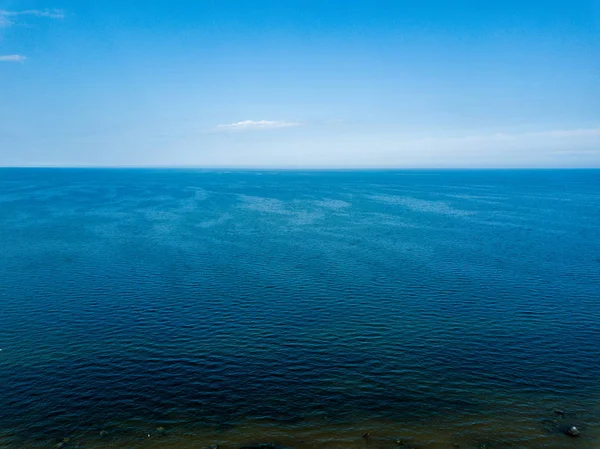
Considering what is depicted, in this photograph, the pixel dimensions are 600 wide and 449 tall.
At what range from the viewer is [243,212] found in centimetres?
16800

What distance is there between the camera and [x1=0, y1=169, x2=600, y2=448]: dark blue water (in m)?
36.9

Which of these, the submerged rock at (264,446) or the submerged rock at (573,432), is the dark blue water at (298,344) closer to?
the submerged rock at (573,432)

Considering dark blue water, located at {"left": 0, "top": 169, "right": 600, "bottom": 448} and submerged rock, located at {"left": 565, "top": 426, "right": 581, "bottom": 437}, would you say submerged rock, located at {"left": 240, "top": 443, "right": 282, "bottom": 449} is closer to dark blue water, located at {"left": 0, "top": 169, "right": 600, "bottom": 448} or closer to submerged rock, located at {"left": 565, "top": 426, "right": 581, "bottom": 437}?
dark blue water, located at {"left": 0, "top": 169, "right": 600, "bottom": 448}

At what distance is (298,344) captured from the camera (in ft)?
168

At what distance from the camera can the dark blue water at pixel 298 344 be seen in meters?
36.9

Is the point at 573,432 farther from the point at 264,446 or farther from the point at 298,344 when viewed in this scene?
the point at 298,344

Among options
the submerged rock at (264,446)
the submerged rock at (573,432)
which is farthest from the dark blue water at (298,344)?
the submerged rock at (264,446)

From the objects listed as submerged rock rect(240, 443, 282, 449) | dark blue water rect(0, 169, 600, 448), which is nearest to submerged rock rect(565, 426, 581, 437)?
dark blue water rect(0, 169, 600, 448)

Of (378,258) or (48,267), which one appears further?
(378,258)

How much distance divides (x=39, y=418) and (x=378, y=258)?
229 ft

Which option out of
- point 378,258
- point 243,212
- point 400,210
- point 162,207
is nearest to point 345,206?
point 400,210

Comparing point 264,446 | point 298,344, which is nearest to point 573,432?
point 264,446

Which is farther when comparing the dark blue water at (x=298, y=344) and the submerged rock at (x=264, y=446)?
the dark blue water at (x=298, y=344)

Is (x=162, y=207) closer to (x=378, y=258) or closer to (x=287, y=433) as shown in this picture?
(x=378, y=258)
